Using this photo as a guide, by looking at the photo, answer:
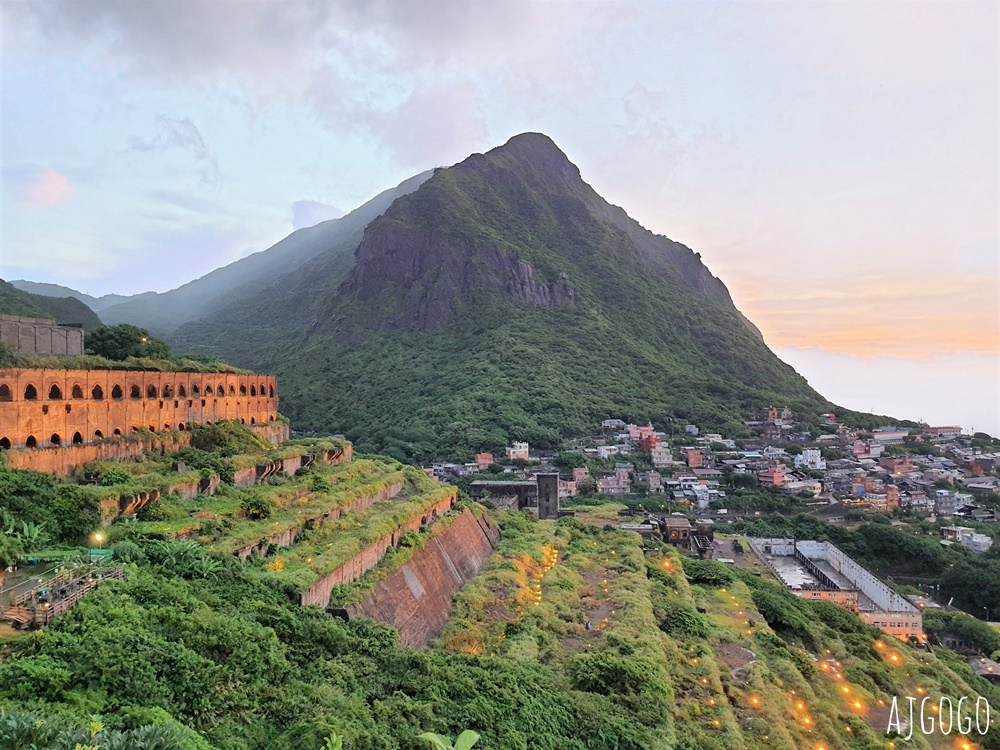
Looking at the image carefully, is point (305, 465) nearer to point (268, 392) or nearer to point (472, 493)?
point (268, 392)

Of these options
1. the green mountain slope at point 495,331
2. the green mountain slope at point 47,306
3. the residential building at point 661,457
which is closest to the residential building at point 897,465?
the green mountain slope at point 495,331

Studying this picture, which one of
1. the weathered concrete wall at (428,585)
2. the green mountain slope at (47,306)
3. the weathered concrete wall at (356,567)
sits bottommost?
the weathered concrete wall at (428,585)

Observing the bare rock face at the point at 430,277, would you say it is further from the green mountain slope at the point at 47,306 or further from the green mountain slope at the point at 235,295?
the green mountain slope at the point at 47,306

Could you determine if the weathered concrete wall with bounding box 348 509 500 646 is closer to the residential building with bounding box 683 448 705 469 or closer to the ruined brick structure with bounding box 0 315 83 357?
the ruined brick structure with bounding box 0 315 83 357

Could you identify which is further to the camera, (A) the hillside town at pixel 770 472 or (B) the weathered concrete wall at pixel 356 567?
(A) the hillside town at pixel 770 472

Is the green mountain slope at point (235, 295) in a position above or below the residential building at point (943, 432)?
above

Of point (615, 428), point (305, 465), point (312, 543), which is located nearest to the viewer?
point (312, 543)

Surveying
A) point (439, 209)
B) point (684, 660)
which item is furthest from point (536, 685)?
point (439, 209)
